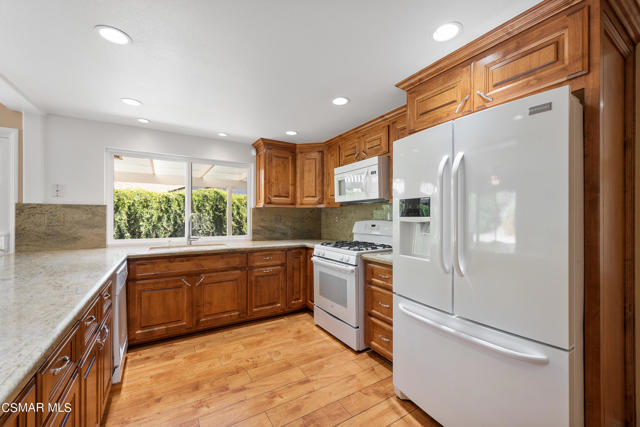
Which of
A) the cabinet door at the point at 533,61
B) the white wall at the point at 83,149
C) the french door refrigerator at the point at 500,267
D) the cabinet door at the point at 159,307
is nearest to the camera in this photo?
the french door refrigerator at the point at 500,267

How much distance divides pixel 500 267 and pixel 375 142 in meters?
1.89

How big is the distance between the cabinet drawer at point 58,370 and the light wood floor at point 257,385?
91cm

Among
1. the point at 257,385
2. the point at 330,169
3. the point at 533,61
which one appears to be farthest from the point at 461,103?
the point at 257,385

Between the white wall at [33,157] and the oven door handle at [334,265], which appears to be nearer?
the oven door handle at [334,265]

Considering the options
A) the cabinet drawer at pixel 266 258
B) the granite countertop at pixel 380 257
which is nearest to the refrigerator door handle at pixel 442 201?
the granite countertop at pixel 380 257

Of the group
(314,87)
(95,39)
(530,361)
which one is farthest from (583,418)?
(95,39)

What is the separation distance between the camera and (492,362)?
1.30 meters

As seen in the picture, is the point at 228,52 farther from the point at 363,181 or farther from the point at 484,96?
the point at 363,181

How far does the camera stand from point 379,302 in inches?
90.1

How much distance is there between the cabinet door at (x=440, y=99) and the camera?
1.65m

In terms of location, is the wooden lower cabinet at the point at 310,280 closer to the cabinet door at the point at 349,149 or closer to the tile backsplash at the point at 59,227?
the cabinet door at the point at 349,149

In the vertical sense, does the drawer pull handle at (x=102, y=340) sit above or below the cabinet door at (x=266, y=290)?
above

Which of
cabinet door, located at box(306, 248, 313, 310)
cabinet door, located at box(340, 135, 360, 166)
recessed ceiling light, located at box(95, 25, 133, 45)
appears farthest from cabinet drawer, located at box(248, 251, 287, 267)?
recessed ceiling light, located at box(95, 25, 133, 45)

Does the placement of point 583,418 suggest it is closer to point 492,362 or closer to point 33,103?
point 492,362
